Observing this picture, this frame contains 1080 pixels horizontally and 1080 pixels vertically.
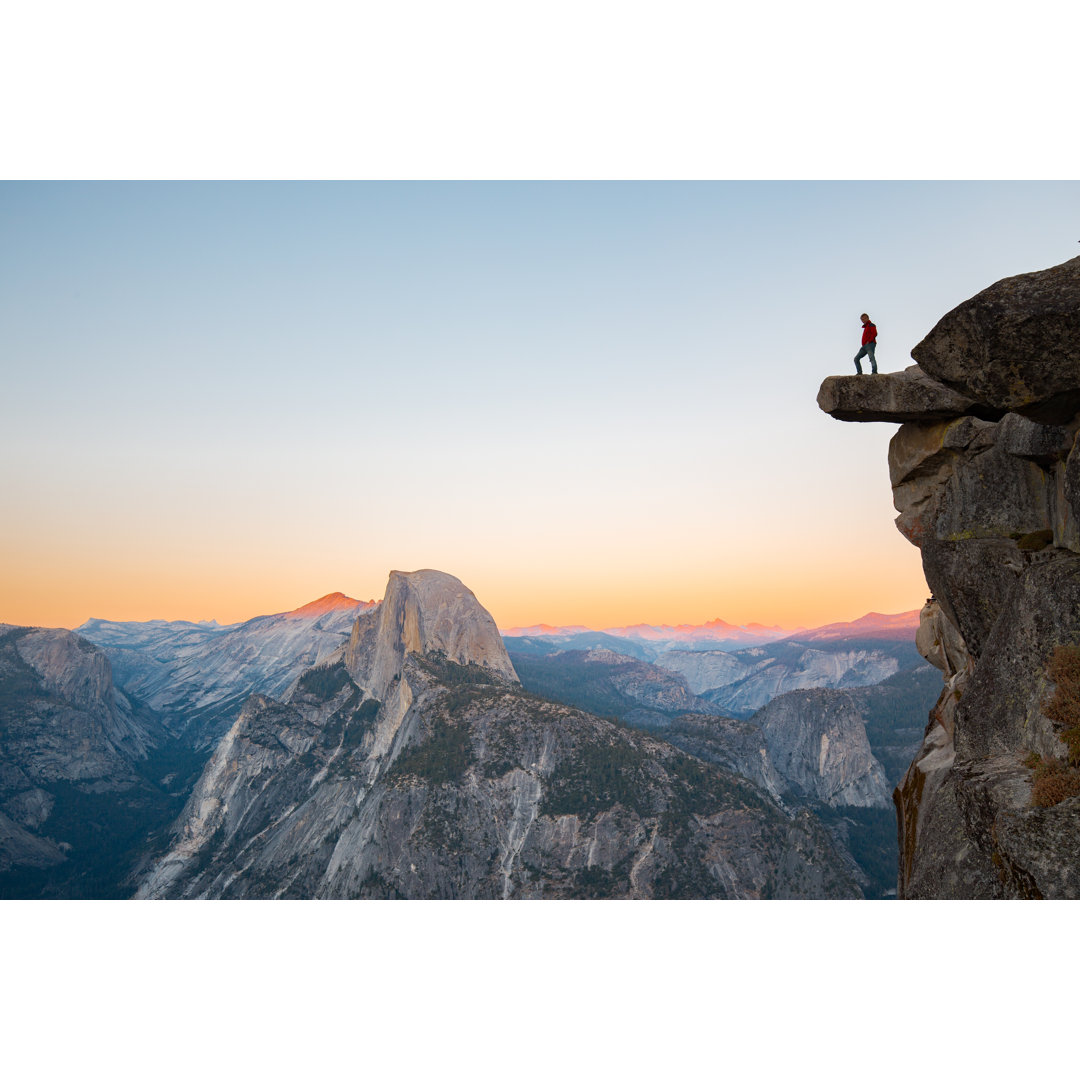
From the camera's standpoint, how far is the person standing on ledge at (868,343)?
26.6 meters

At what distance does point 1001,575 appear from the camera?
76.2 feet

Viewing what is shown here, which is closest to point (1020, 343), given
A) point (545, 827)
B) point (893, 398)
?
point (893, 398)

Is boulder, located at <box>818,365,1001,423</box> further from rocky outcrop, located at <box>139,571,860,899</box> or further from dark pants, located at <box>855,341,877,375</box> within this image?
rocky outcrop, located at <box>139,571,860,899</box>

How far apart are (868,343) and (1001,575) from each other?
33.2 ft

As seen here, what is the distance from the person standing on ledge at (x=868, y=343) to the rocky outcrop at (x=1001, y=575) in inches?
118

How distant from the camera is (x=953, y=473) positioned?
26844mm

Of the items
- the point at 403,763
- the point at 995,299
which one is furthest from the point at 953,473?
the point at 403,763

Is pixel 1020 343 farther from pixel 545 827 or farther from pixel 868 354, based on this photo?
pixel 545 827

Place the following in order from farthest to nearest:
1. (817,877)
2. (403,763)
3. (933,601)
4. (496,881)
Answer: (403,763)
(496,881)
(817,877)
(933,601)

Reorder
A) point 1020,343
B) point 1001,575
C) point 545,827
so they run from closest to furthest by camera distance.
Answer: point 1020,343, point 1001,575, point 545,827

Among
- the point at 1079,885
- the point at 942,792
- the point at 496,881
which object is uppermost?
the point at 1079,885

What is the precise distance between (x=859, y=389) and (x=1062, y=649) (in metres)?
12.8

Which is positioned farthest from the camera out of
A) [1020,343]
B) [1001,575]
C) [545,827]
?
[545,827]

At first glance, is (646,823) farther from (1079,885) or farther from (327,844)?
(1079,885)
